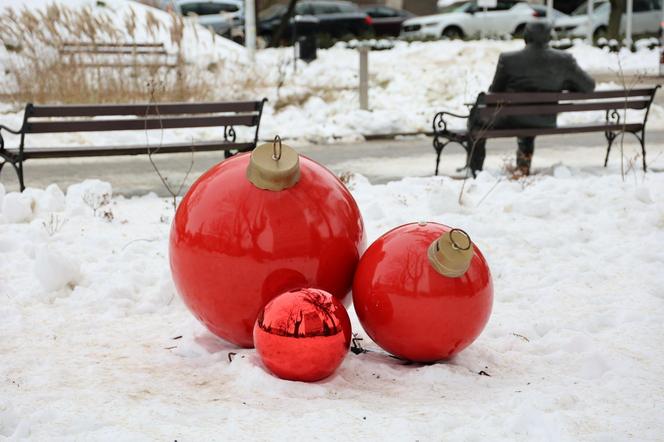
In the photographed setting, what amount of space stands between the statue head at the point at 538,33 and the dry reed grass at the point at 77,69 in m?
5.70

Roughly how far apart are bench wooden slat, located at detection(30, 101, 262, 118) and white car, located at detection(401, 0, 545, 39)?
19521mm

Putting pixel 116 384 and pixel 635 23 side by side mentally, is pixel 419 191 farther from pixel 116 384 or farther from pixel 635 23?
pixel 635 23

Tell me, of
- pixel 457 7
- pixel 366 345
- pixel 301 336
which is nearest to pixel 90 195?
pixel 366 345

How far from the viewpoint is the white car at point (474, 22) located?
89.8 feet

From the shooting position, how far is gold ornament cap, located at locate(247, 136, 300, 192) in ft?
11.3

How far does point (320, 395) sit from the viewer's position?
10.6 ft

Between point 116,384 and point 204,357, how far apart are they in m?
0.44

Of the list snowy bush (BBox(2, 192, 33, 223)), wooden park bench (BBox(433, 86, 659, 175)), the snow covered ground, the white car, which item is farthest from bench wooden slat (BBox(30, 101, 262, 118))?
the white car

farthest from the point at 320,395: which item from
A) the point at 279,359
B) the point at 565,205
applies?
the point at 565,205

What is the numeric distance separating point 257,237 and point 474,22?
2548 centimetres

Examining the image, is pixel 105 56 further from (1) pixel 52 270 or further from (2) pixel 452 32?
(2) pixel 452 32

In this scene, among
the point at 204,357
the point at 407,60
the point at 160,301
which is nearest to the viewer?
the point at 204,357

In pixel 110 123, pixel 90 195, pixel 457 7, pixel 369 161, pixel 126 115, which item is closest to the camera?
pixel 90 195

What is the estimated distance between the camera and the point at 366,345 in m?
3.95
